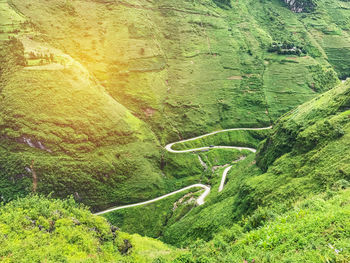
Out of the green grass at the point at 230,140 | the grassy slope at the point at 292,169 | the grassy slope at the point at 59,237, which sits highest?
the grassy slope at the point at 292,169

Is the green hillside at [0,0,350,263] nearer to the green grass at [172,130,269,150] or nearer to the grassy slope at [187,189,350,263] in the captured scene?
the grassy slope at [187,189,350,263]

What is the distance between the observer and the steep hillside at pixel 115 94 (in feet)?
316

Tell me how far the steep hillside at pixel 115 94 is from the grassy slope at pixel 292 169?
39758 millimetres

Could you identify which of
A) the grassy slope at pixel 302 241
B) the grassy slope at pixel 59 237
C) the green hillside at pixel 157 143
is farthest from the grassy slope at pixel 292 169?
the grassy slope at pixel 59 237

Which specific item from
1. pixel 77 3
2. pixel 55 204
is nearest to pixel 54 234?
pixel 55 204

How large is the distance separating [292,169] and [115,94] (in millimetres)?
113505

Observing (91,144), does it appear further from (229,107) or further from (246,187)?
(229,107)

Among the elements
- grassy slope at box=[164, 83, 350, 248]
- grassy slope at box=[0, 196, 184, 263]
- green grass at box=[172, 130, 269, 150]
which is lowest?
green grass at box=[172, 130, 269, 150]

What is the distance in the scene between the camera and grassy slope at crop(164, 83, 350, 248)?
163 ft

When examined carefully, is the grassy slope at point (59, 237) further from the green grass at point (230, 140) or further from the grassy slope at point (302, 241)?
the green grass at point (230, 140)

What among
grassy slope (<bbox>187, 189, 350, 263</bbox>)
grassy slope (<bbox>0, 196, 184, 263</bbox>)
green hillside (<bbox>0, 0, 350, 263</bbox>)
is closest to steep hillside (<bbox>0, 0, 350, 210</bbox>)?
green hillside (<bbox>0, 0, 350, 263</bbox>)

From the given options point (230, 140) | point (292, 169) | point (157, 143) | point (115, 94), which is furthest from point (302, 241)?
point (115, 94)

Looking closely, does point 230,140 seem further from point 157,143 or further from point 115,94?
point 115,94

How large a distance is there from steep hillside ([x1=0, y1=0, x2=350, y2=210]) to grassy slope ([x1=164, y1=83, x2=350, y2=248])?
39.8 m
